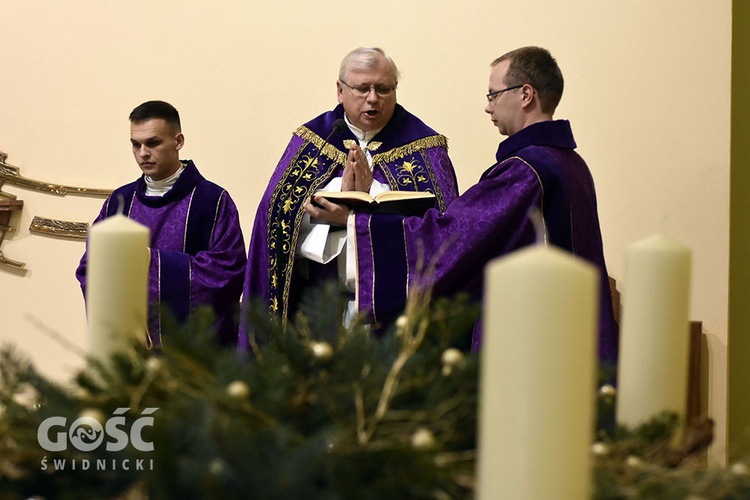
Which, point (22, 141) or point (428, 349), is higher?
point (22, 141)

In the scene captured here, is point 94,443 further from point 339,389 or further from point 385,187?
point 385,187

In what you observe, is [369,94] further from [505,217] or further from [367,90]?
[505,217]

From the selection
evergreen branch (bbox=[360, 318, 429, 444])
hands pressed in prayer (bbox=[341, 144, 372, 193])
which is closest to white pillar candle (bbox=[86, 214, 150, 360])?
evergreen branch (bbox=[360, 318, 429, 444])

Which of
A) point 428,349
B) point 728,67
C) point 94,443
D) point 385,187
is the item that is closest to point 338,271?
point 385,187

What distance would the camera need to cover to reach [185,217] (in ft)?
14.7

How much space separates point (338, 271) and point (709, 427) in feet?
8.60

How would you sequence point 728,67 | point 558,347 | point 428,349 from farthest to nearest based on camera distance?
point 728,67, point 428,349, point 558,347

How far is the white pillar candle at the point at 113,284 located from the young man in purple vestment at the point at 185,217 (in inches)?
118

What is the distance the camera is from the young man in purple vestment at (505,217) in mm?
3328

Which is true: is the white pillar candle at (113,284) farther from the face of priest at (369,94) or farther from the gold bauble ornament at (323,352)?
the face of priest at (369,94)

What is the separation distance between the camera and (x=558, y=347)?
0.81 meters

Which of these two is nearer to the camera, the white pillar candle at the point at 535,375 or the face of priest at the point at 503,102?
the white pillar candle at the point at 535,375

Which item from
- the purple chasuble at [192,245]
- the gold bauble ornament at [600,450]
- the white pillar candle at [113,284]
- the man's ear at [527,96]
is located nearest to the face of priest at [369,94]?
the man's ear at [527,96]

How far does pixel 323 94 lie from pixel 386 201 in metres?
2.12
